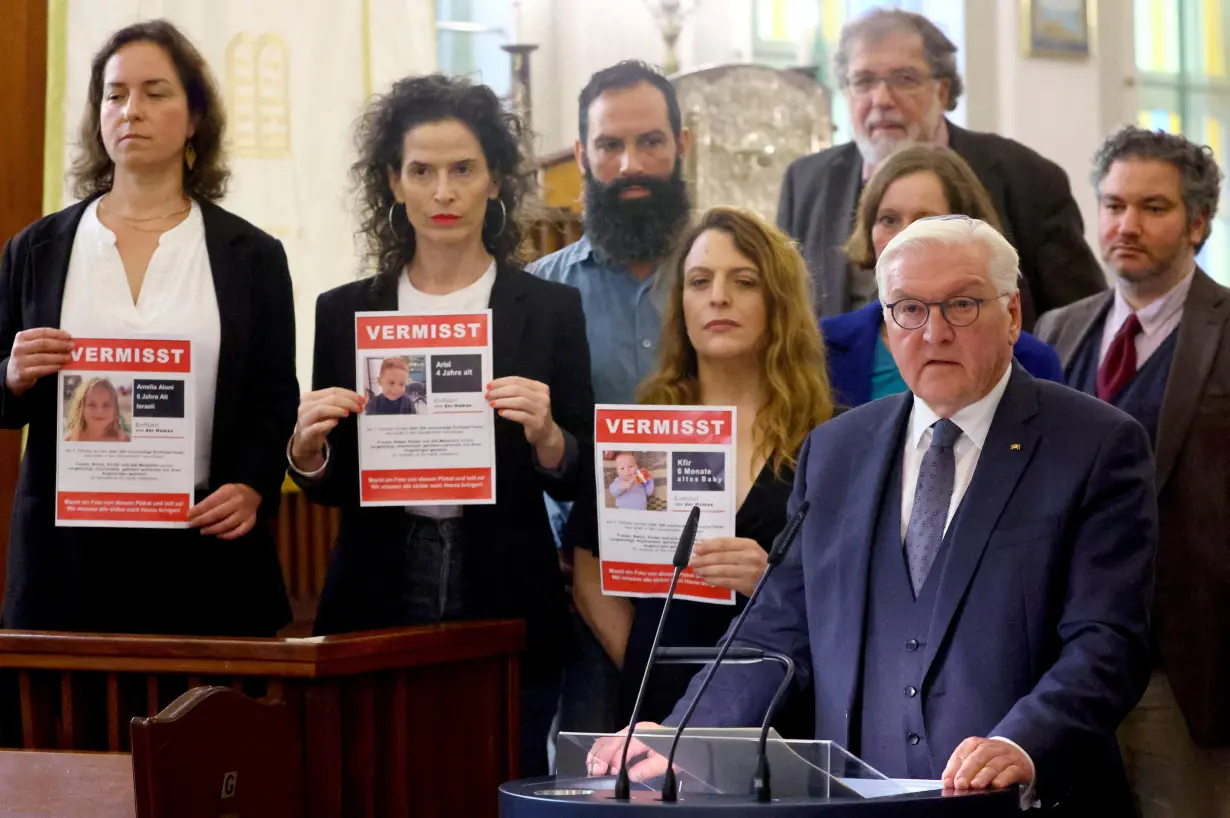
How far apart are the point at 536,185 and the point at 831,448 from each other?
1298 millimetres

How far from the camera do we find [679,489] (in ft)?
10.3

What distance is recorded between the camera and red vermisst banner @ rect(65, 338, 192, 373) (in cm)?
323

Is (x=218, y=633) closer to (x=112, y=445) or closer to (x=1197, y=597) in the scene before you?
(x=112, y=445)

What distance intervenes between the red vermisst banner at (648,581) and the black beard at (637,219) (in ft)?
3.01

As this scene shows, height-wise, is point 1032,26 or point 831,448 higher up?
point 1032,26

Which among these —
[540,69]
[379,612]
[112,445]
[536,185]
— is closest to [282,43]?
[536,185]

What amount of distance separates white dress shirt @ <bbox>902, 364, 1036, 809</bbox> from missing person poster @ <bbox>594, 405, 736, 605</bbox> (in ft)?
2.10

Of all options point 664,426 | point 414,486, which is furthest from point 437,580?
point 664,426

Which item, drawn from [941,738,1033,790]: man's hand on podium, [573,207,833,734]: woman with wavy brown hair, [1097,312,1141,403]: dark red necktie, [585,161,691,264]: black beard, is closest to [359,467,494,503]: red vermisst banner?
[573,207,833,734]: woman with wavy brown hair

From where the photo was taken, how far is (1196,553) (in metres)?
3.68

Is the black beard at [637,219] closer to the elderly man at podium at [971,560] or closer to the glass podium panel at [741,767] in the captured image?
the elderly man at podium at [971,560]

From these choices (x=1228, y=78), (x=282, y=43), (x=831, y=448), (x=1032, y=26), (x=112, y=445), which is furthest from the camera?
(x=1228, y=78)

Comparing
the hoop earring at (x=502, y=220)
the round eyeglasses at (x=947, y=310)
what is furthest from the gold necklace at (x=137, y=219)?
the round eyeglasses at (x=947, y=310)

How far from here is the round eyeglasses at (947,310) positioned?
2395mm
